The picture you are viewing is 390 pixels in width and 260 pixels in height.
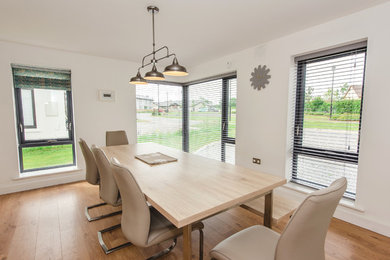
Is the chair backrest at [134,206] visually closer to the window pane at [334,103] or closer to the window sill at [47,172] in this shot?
the window pane at [334,103]

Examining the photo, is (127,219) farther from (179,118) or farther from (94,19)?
(179,118)

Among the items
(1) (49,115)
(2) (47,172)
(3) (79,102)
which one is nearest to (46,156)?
(2) (47,172)

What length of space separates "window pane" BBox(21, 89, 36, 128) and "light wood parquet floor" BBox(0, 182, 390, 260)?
1272 mm

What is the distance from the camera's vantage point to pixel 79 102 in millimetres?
3592

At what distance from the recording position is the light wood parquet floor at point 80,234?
180 centimetres

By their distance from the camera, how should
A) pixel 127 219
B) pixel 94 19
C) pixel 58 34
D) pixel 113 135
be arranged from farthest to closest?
pixel 113 135, pixel 58 34, pixel 94 19, pixel 127 219

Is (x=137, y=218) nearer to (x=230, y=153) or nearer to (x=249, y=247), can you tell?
(x=249, y=247)

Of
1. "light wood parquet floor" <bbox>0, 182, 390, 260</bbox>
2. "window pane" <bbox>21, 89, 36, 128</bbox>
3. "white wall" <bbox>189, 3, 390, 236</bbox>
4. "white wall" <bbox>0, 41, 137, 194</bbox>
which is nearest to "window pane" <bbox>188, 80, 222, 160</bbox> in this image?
"white wall" <bbox>189, 3, 390, 236</bbox>

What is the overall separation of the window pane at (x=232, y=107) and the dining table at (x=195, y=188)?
188 cm

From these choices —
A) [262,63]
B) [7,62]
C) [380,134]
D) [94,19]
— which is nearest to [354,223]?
[380,134]

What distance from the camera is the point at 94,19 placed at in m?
2.26

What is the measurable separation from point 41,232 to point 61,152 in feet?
6.38

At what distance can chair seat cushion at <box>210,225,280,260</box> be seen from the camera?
1120 millimetres

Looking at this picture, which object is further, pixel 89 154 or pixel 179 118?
pixel 179 118
